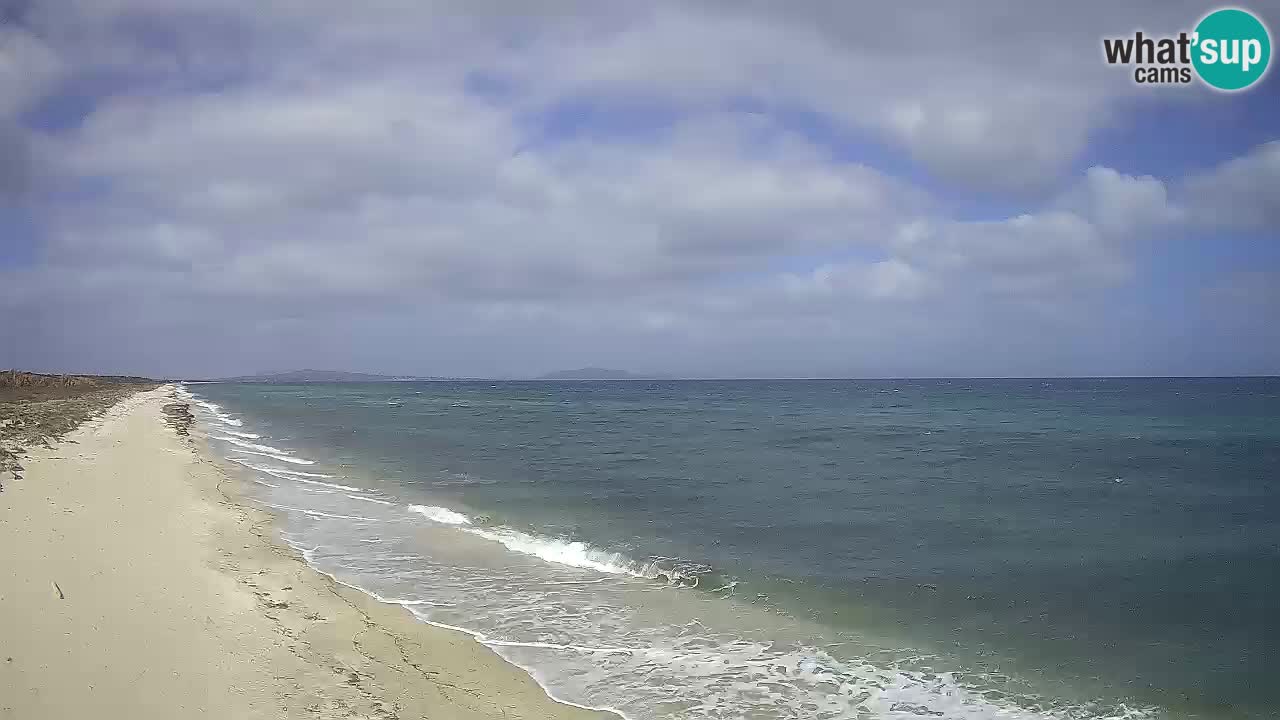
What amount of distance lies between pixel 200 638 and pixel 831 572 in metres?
10.9

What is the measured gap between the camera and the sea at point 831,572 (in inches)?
370

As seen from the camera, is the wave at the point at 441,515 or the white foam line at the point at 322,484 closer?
the wave at the point at 441,515

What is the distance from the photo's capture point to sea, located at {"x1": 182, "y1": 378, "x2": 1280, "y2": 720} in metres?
9.40

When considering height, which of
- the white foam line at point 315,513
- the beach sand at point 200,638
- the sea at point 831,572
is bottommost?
the sea at point 831,572

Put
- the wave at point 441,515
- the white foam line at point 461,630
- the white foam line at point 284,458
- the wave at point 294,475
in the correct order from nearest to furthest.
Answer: the white foam line at point 461,630
the wave at point 441,515
the wave at point 294,475
the white foam line at point 284,458

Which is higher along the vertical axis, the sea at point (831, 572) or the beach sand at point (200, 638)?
the beach sand at point (200, 638)

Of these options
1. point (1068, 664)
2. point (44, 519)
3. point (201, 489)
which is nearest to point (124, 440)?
point (201, 489)

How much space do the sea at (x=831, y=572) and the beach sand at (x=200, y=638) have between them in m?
0.88

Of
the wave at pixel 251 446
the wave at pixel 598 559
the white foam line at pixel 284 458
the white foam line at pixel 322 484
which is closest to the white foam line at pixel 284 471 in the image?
the white foam line at pixel 322 484

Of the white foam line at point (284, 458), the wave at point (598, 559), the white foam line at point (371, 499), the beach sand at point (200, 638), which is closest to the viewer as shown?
the beach sand at point (200, 638)

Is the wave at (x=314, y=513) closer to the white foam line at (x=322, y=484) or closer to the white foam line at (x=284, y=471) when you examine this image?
the white foam line at (x=322, y=484)

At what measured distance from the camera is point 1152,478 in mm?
26938

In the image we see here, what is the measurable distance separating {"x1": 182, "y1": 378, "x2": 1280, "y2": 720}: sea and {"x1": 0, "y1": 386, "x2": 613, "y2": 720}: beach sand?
88 cm

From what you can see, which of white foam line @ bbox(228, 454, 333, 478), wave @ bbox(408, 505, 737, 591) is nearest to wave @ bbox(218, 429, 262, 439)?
white foam line @ bbox(228, 454, 333, 478)
